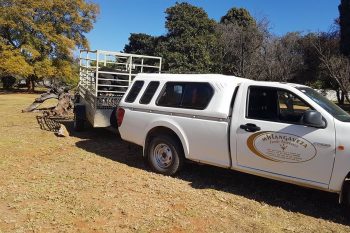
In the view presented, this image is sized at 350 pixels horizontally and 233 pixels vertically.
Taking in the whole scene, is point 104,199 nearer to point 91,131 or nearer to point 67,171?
point 67,171

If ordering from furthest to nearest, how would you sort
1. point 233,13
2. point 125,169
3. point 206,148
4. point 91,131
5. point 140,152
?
point 233,13
point 91,131
point 140,152
point 125,169
point 206,148

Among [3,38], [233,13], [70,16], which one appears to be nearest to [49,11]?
[70,16]

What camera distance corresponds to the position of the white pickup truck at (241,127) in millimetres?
5461

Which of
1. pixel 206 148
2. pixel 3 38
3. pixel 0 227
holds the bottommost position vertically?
pixel 0 227

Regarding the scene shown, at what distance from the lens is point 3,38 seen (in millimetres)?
38438

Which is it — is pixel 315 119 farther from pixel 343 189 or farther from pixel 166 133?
pixel 166 133

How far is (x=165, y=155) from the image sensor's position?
7.50 meters

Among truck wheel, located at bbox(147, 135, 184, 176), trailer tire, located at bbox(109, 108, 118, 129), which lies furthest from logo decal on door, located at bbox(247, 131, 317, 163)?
trailer tire, located at bbox(109, 108, 118, 129)

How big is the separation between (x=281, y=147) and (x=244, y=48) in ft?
80.4

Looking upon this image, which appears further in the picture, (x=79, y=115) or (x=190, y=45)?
(x=190, y=45)

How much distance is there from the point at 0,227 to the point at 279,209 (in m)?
3.75

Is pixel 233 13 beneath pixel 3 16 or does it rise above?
above

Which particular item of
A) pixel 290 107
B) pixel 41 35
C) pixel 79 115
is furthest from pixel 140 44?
pixel 290 107

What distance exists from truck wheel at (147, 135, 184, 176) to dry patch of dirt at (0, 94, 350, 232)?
0.59ft
